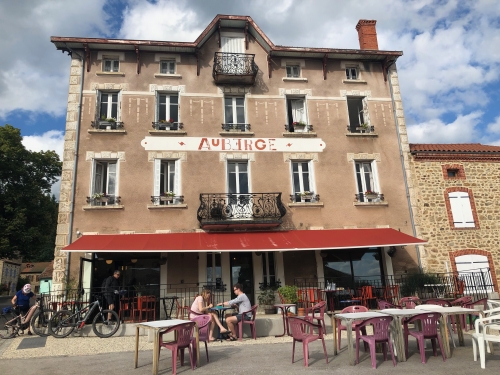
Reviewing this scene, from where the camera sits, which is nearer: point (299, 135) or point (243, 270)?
point (243, 270)

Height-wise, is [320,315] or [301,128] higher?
[301,128]

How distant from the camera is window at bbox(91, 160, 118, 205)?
12.6 meters

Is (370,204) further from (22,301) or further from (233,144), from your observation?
(22,301)

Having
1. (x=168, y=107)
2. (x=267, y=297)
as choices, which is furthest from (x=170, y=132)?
(x=267, y=297)

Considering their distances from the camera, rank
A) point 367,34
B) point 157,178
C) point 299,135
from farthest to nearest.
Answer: point 367,34
point 299,135
point 157,178

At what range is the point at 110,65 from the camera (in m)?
14.0

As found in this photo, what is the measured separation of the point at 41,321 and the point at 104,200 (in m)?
4.04

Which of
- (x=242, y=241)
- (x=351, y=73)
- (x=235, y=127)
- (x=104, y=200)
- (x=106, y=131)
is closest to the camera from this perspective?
(x=242, y=241)

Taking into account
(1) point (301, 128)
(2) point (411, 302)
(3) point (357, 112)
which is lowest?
(2) point (411, 302)

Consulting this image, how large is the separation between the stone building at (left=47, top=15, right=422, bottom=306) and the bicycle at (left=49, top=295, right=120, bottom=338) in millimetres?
2050

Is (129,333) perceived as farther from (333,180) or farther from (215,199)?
(333,180)

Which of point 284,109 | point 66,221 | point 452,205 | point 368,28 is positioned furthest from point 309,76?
point 66,221

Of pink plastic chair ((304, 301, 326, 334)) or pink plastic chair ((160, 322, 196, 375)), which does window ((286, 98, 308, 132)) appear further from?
pink plastic chair ((160, 322, 196, 375))

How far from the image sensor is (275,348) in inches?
292
